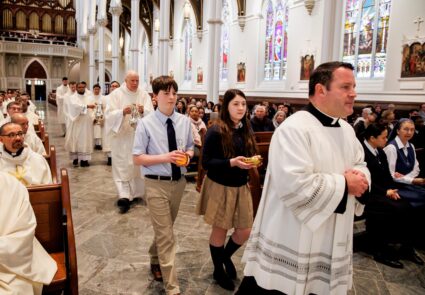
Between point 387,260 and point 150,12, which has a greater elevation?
point 150,12

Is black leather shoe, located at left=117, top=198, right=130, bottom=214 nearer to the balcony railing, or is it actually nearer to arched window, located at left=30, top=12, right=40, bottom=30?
the balcony railing

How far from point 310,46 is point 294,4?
2020mm

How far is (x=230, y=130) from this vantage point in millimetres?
3016

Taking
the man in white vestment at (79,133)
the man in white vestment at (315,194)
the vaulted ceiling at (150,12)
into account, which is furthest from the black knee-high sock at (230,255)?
the vaulted ceiling at (150,12)

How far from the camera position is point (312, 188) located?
1811 mm

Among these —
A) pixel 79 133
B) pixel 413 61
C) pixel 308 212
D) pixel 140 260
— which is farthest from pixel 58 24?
pixel 308 212

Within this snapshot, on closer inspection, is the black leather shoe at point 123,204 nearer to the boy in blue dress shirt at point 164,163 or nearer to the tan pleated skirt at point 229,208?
the boy in blue dress shirt at point 164,163

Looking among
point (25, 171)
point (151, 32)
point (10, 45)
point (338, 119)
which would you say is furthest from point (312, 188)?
point (10, 45)

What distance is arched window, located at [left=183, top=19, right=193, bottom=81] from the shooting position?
2468 cm

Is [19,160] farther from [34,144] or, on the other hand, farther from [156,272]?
[34,144]

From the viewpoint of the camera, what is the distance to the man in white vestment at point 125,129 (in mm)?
5363

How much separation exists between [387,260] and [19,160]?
391 cm

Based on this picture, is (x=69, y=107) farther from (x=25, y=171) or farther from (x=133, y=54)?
(x=133, y=54)

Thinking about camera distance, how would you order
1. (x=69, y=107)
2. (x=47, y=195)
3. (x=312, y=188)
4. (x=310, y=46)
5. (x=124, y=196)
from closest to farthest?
(x=312, y=188)
(x=47, y=195)
(x=124, y=196)
(x=69, y=107)
(x=310, y=46)
